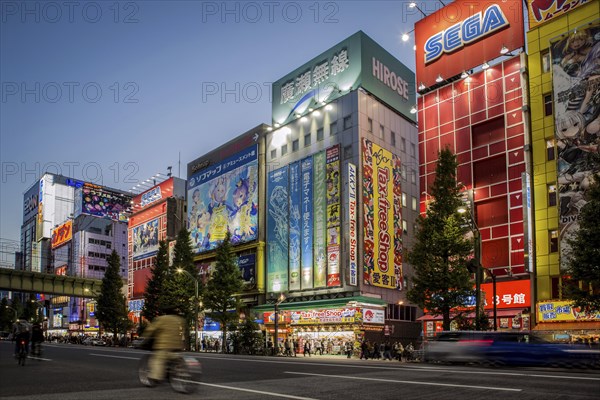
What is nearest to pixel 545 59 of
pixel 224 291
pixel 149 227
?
pixel 224 291

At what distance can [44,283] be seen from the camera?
68.2m

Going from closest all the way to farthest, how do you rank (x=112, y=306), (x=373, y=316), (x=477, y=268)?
(x=477, y=268) < (x=373, y=316) < (x=112, y=306)

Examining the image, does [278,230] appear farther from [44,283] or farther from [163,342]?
[163,342]

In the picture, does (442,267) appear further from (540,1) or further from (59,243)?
(59,243)

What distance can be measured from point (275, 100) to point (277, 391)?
58778 mm

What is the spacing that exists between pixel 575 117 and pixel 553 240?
850 centimetres

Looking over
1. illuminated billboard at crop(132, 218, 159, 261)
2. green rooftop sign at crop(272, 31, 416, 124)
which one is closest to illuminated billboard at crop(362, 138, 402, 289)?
green rooftop sign at crop(272, 31, 416, 124)

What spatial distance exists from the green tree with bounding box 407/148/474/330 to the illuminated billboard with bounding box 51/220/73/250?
121 metres

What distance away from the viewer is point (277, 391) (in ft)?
36.4

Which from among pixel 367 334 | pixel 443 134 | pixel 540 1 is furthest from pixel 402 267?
pixel 540 1

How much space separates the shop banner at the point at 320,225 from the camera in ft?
177

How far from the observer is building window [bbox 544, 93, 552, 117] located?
41312 mm

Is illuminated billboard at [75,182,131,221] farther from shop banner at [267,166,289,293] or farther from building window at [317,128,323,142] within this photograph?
building window at [317,128,323,142]

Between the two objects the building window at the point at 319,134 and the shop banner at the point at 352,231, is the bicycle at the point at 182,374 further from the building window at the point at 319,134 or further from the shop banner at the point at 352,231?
the building window at the point at 319,134
